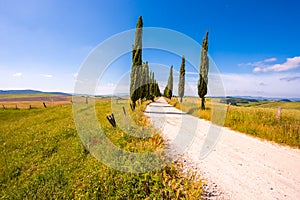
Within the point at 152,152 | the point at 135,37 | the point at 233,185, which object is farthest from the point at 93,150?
the point at 135,37

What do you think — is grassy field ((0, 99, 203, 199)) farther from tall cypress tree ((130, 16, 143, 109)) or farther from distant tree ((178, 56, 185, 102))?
distant tree ((178, 56, 185, 102))

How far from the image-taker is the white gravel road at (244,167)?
3.76 m

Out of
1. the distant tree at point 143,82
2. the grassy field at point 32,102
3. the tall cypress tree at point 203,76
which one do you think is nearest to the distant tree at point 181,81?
the distant tree at point 143,82

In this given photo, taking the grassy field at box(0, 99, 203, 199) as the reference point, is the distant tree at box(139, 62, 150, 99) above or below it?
above

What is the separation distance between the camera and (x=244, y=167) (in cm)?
498

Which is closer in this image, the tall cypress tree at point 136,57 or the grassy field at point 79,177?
the grassy field at point 79,177

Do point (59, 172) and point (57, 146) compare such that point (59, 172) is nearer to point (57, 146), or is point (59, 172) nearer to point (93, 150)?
point (93, 150)

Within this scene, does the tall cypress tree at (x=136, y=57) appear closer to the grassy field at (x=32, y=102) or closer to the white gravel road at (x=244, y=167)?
the white gravel road at (x=244, y=167)

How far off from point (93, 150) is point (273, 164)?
6629 mm

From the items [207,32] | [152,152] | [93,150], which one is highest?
[207,32]

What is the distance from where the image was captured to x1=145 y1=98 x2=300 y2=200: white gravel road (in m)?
3.76

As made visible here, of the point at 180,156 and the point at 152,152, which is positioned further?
the point at 180,156

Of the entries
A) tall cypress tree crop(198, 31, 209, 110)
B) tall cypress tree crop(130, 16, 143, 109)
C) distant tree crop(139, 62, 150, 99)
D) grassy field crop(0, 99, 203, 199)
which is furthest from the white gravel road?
distant tree crop(139, 62, 150, 99)

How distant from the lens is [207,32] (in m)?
21.2
